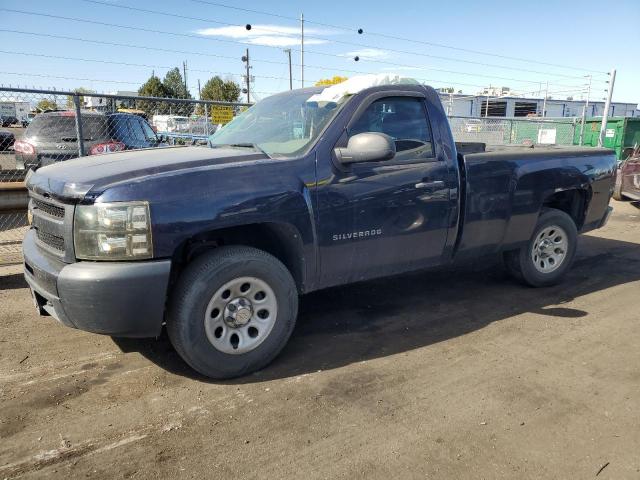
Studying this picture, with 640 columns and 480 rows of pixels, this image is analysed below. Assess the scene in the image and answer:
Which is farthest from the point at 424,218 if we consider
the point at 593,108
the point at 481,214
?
the point at 593,108

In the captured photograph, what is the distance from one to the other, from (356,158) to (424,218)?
2.84 feet

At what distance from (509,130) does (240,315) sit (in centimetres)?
1365

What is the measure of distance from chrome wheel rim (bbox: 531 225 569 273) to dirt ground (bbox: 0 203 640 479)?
61cm

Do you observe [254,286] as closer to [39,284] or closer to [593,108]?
[39,284]

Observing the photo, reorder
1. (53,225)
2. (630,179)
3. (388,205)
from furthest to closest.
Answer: (630,179), (388,205), (53,225)

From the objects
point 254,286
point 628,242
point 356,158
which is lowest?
point 628,242

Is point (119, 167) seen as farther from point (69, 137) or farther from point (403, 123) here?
point (69, 137)

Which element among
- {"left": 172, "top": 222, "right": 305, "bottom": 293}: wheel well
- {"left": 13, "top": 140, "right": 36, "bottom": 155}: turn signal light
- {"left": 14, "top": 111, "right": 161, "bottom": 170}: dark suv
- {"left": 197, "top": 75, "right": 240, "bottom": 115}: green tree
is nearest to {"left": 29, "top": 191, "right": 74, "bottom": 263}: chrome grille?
{"left": 172, "top": 222, "right": 305, "bottom": 293}: wheel well

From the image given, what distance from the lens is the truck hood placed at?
304cm

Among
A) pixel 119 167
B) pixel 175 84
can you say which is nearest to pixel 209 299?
pixel 119 167

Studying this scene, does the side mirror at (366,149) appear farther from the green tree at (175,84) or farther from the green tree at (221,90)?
the green tree at (175,84)

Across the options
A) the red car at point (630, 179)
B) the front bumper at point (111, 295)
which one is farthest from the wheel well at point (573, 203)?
the red car at point (630, 179)

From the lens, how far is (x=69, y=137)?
8180mm

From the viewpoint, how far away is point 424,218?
4.09m
